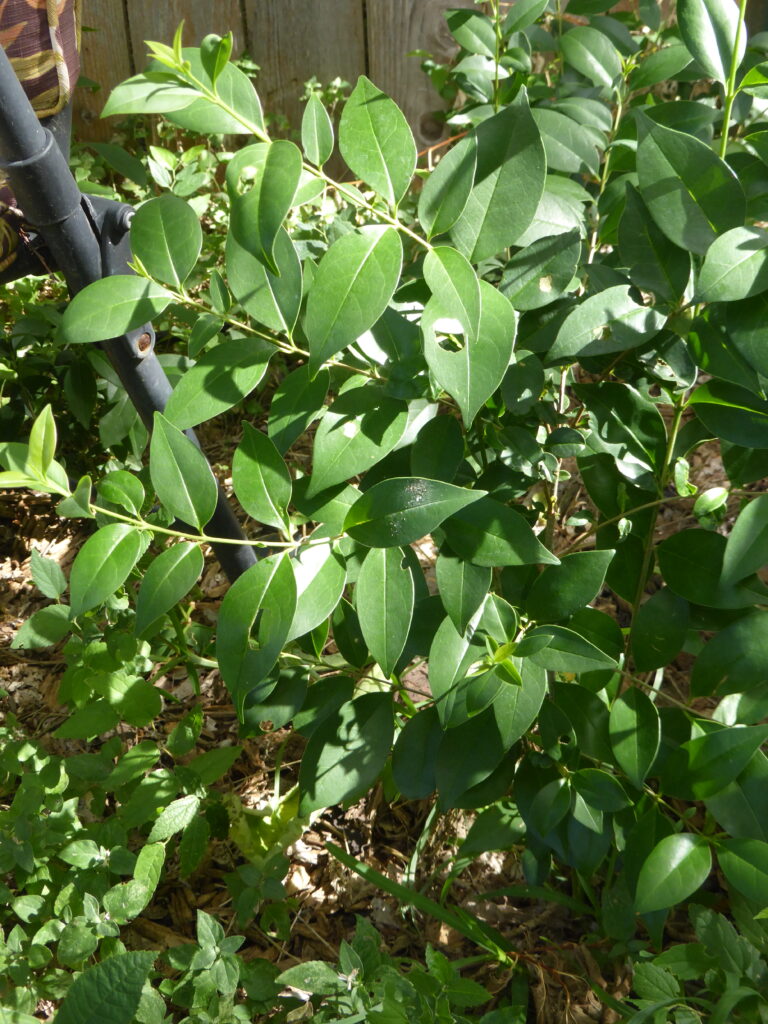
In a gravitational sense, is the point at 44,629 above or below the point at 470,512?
below

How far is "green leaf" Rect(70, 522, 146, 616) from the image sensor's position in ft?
2.88

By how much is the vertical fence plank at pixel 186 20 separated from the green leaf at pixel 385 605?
223 centimetres

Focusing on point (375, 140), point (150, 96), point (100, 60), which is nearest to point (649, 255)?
point (375, 140)

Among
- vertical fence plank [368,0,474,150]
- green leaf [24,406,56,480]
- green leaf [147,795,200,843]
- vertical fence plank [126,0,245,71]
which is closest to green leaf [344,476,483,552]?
green leaf [24,406,56,480]

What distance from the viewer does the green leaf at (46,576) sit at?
134cm

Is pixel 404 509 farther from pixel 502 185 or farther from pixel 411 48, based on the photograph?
pixel 411 48

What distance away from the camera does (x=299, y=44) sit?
103 inches

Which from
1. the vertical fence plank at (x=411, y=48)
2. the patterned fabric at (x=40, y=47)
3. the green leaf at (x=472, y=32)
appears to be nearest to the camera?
the patterned fabric at (x=40, y=47)

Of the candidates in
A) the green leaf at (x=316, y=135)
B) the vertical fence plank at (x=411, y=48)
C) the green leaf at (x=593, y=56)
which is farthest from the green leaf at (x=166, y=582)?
the vertical fence plank at (x=411, y=48)

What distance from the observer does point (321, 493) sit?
94cm

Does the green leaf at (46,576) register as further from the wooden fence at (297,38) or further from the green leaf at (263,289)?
the wooden fence at (297,38)

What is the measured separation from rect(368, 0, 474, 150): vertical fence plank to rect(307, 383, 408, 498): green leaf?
1.99 m

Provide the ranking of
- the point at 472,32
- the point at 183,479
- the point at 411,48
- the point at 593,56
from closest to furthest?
the point at 183,479
the point at 593,56
the point at 472,32
the point at 411,48

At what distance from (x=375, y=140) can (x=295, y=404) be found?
0.27 metres
